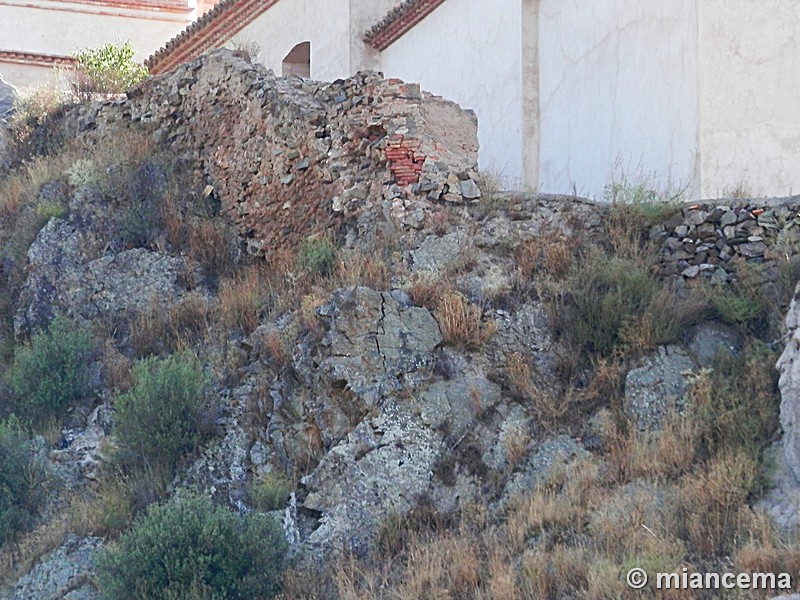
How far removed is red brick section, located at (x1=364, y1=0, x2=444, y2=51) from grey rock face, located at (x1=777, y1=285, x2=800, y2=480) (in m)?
9.17

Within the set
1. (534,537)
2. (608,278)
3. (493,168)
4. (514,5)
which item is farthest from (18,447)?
(514,5)

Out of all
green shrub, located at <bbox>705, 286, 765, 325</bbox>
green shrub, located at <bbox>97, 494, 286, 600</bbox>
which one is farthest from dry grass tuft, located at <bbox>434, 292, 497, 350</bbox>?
green shrub, located at <bbox>97, 494, 286, 600</bbox>

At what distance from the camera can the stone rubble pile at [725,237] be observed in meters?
12.2

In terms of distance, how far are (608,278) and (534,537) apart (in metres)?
3.22

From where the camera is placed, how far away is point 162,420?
11359 mm

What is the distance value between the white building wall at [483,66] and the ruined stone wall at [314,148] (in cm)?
240

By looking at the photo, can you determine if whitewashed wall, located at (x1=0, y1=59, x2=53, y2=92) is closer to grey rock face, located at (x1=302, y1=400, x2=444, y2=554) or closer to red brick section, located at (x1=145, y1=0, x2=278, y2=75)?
red brick section, located at (x1=145, y1=0, x2=278, y2=75)

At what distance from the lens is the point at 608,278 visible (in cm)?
1211

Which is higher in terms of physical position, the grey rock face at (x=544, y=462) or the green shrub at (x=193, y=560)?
the grey rock face at (x=544, y=462)

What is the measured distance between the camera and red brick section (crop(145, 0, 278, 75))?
2184 cm

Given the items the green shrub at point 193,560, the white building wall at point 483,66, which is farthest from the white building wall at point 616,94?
the green shrub at point 193,560

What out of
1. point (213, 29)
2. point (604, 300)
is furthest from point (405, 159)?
point (213, 29)

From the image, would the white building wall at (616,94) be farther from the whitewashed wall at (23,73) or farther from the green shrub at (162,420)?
the whitewashed wall at (23,73)

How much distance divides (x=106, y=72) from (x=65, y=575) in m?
10.3
